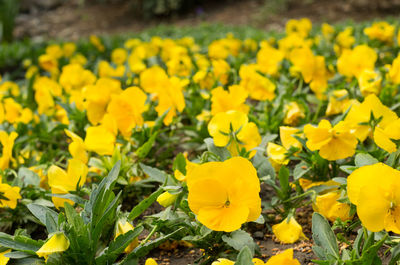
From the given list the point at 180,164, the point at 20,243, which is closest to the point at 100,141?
the point at 180,164

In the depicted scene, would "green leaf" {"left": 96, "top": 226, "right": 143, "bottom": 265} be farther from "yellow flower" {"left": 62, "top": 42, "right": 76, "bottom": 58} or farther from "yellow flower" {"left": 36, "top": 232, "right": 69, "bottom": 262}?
"yellow flower" {"left": 62, "top": 42, "right": 76, "bottom": 58}

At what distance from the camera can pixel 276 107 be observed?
2137 mm

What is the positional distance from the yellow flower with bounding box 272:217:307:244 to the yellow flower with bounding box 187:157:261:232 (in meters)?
0.36

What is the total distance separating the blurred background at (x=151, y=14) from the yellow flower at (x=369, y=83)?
5.79m

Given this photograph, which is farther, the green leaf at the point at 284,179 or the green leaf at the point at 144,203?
the green leaf at the point at 284,179

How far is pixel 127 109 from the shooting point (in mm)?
1842

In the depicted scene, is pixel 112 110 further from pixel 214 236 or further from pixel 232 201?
pixel 232 201

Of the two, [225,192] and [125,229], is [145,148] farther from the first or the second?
[225,192]

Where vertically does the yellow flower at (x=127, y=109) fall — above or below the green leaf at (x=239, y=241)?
above

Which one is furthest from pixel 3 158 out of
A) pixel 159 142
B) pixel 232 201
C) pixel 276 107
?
pixel 276 107

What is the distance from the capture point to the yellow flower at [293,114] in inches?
77.7

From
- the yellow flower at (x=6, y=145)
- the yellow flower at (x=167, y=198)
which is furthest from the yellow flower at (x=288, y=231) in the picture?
the yellow flower at (x=6, y=145)

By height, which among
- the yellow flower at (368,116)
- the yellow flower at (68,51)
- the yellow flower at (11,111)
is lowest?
the yellow flower at (68,51)

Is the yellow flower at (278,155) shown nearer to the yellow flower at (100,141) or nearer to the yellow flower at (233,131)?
the yellow flower at (233,131)
